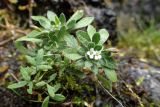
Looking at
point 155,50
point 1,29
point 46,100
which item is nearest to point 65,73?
point 46,100

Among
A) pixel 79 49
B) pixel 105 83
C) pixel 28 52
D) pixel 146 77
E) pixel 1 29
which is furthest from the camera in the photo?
pixel 1 29

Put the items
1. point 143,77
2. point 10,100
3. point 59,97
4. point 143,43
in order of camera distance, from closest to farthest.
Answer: point 59,97, point 10,100, point 143,77, point 143,43

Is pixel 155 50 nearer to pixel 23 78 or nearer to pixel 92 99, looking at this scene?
pixel 92 99

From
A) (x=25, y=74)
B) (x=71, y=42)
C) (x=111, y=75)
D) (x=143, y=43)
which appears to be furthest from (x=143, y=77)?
(x=143, y=43)

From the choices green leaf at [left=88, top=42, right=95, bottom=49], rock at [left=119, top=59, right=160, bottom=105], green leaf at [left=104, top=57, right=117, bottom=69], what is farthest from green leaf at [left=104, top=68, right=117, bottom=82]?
rock at [left=119, top=59, right=160, bottom=105]

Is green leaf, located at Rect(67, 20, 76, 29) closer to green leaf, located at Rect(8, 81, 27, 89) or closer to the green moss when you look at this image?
green leaf, located at Rect(8, 81, 27, 89)

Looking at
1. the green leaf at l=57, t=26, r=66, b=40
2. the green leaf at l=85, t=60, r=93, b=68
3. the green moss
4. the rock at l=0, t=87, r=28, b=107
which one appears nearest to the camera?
the green leaf at l=85, t=60, r=93, b=68

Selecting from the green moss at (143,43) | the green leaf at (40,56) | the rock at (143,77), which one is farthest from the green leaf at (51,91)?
the green moss at (143,43)

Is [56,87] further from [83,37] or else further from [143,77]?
[143,77]
